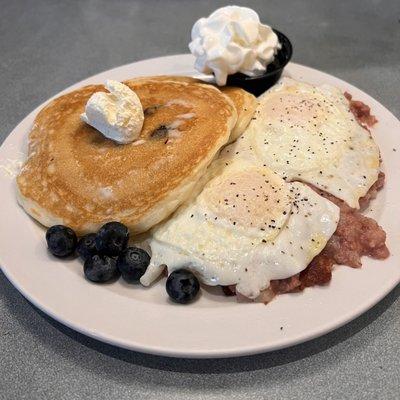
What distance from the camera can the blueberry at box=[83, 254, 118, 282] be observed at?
1504 millimetres

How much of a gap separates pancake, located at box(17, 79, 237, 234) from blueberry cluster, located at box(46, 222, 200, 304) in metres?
0.07

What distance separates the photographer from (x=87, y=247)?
156 cm

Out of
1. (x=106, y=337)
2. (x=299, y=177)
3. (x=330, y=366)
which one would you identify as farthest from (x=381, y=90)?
(x=106, y=337)

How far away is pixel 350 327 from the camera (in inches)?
57.5

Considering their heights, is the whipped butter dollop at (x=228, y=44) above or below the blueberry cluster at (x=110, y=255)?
above

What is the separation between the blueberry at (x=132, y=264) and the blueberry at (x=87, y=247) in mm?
94

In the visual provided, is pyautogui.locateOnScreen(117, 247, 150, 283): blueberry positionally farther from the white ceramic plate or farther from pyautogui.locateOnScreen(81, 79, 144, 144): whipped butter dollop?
pyautogui.locateOnScreen(81, 79, 144, 144): whipped butter dollop

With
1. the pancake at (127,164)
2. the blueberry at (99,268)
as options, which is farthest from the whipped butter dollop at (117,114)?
the blueberry at (99,268)

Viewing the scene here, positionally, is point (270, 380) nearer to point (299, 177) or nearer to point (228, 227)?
point (228, 227)

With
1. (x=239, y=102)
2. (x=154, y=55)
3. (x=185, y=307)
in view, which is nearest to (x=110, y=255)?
(x=185, y=307)

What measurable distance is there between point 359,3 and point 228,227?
261 cm

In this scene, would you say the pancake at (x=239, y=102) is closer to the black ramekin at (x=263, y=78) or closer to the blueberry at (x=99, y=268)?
Answer: the black ramekin at (x=263, y=78)

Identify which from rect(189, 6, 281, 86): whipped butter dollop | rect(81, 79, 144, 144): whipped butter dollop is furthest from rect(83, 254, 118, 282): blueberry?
rect(189, 6, 281, 86): whipped butter dollop

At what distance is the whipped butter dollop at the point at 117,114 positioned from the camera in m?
1.72
